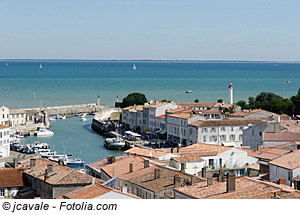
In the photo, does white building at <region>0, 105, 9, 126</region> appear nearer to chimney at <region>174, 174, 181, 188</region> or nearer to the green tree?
the green tree

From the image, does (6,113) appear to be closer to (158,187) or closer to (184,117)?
(184,117)

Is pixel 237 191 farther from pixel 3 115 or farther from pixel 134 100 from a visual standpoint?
pixel 134 100

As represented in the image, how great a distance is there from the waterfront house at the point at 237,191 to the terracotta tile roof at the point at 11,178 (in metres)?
4.67

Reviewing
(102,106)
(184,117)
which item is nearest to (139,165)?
(184,117)

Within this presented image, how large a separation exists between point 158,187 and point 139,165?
9.67ft

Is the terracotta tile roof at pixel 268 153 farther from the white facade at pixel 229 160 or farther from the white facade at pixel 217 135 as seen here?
the white facade at pixel 217 135

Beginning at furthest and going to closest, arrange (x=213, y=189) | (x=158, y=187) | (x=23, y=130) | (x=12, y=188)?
(x=23, y=130)
(x=12, y=188)
(x=158, y=187)
(x=213, y=189)

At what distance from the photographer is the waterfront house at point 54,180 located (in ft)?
34.9

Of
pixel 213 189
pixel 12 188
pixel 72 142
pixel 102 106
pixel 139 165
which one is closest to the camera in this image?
pixel 213 189

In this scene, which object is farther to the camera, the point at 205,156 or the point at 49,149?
the point at 49,149

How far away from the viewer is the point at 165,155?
1614 cm

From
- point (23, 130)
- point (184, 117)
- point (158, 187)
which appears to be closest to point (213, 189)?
point (158, 187)

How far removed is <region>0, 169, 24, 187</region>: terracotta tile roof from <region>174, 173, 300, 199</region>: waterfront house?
15.3 ft

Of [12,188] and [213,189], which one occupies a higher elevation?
[213,189]
